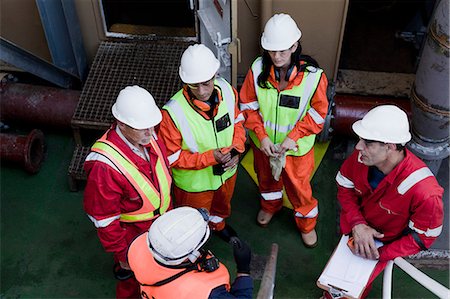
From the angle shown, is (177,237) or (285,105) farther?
(285,105)

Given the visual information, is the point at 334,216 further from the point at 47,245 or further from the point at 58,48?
the point at 58,48

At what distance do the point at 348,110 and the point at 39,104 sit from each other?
9.86 ft

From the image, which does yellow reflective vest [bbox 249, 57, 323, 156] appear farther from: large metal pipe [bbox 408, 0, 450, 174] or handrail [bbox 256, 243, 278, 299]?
handrail [bbox 256, 243, 278, 299]

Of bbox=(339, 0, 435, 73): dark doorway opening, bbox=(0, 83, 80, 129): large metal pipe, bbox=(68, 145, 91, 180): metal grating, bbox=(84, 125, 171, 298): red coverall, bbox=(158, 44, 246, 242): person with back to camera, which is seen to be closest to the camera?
bbox=(84, 125, 171, 298): red coverall

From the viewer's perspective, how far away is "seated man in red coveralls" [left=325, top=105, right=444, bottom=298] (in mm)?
3051

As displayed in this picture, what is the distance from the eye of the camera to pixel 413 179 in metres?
3.10

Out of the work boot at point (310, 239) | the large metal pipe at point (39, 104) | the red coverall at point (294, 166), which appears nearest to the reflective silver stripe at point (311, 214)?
the red coverall at point (294, 166)

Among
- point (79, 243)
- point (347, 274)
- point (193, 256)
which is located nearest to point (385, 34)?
point (347, 274)

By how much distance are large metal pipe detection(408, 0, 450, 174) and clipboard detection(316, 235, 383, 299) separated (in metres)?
1.21

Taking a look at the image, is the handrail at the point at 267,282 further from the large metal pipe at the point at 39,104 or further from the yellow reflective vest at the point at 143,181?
the large metal pipe at the point at 39,104

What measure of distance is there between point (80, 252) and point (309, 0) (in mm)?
3001

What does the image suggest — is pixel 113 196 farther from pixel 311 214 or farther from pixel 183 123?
pixel 311 214

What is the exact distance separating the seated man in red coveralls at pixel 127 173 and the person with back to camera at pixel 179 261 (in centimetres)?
51

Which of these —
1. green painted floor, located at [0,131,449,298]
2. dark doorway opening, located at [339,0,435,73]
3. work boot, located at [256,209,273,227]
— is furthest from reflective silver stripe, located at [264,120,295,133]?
dark doorway opening, located at [339,0,435,73]
